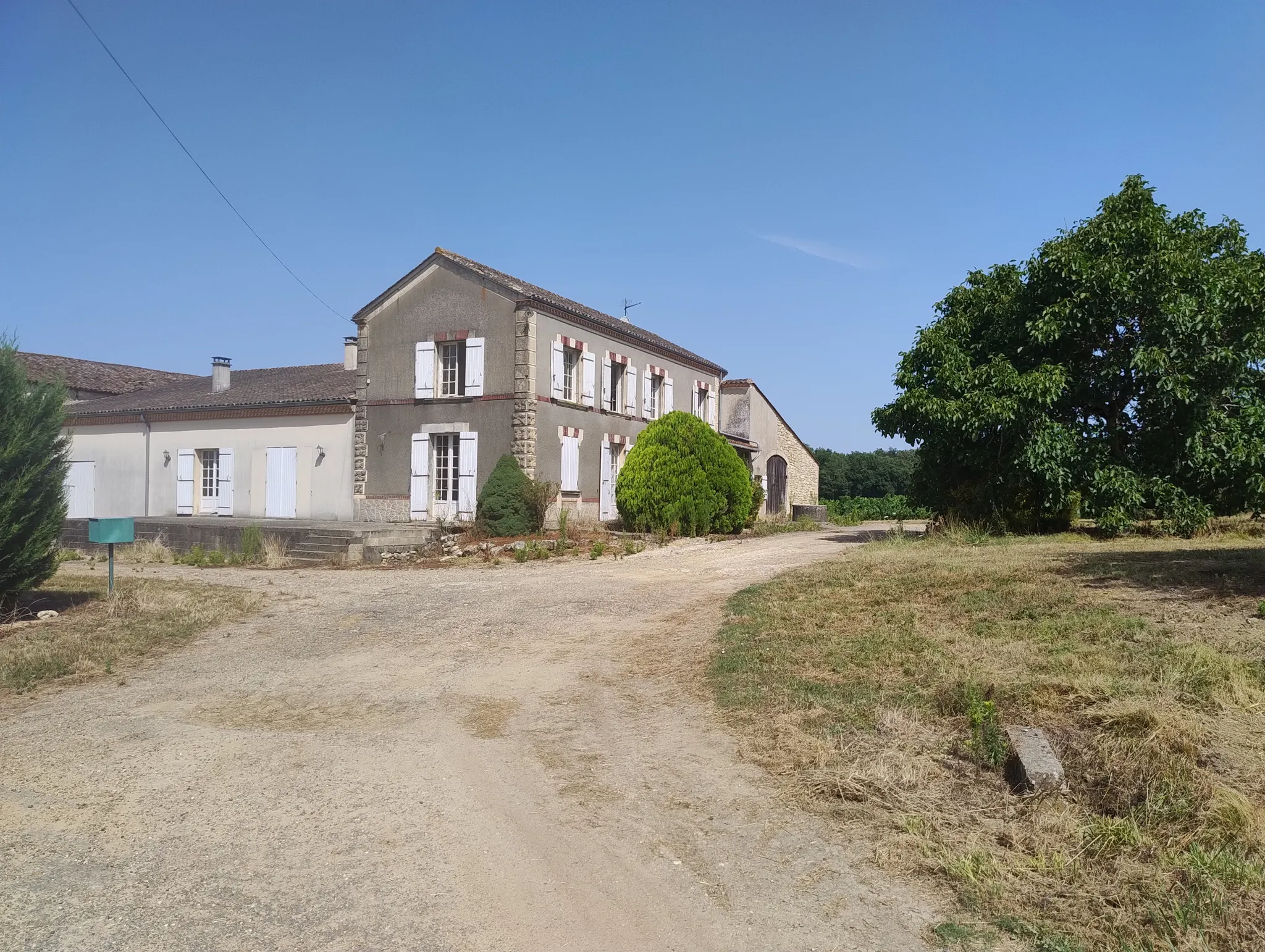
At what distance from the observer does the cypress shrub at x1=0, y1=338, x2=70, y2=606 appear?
8.53 m

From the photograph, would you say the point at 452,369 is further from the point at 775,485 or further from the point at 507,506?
the point at 775,485

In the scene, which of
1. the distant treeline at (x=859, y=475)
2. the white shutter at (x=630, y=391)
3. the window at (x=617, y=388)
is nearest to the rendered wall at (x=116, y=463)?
the window at (x=617, y=388)

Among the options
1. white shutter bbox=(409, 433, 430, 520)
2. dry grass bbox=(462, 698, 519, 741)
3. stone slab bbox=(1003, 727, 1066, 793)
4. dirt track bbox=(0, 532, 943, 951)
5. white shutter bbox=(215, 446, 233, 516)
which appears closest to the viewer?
dirt track bbox=(0, 532, 943, 951)

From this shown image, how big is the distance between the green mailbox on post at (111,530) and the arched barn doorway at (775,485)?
19450 mm

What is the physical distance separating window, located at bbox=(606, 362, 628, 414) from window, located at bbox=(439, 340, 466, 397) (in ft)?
11.9

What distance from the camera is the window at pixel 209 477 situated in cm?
2166

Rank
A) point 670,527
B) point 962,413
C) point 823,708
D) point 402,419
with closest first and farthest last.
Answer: point 823,708 < point 962,413 < point 670,527 < point 402,419

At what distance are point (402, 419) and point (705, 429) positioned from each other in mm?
6364

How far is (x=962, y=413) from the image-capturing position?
13.8 metres

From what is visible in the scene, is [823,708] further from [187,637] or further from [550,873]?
[187,637]

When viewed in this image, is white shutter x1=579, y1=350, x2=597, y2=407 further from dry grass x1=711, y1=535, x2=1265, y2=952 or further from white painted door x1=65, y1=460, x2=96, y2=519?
white painted door x1=65, y1=460, x2=96, y2=519

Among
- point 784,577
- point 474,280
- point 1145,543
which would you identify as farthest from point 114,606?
point 1145,543

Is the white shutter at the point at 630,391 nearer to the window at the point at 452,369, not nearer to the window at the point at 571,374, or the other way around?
the window at the point at 571,374

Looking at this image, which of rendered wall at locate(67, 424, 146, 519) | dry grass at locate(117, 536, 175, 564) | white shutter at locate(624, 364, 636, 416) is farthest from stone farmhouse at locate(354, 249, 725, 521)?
rendered wall at locate(67, 424, 146, 519)
